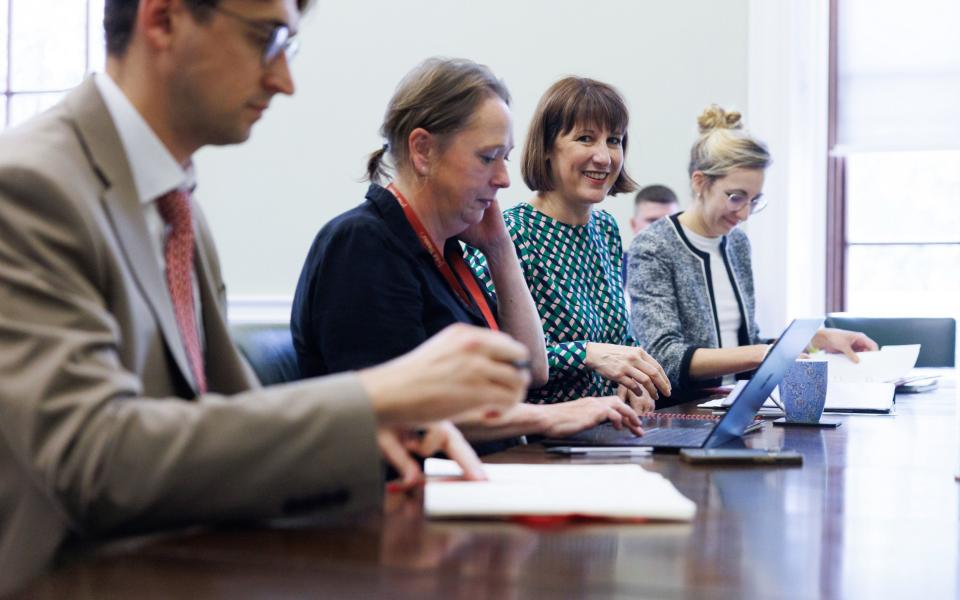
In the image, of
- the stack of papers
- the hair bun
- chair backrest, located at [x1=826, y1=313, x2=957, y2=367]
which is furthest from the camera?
chair backrest, located at [x1=826, y1=313, x2=957, y2=367]

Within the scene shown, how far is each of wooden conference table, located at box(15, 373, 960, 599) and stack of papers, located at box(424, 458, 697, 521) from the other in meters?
0.02

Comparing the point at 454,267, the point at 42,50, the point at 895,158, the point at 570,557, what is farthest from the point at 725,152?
the point at 42,50

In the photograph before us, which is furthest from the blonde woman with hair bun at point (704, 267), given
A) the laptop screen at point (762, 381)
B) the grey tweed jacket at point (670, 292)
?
the laptop screen at point (762, 381)

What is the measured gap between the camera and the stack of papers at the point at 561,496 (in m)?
1.02

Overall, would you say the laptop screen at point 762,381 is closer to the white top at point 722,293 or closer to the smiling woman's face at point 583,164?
the smiling woman's face at point 583,164

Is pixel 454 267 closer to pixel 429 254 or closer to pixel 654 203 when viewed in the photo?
pixel 429 254

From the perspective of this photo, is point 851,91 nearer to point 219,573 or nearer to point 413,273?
point 413,273

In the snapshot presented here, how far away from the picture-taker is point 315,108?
5.05 metres

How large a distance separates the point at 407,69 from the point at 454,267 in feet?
9.63

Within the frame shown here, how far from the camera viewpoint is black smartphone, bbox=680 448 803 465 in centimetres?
142

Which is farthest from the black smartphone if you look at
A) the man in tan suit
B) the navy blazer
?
the navy blazer

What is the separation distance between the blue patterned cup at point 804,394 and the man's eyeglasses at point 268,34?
3.66ft

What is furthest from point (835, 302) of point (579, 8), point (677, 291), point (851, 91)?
point (677, 291)

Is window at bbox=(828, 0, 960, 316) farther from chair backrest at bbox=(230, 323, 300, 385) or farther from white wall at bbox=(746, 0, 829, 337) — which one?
chair backrest at bbox=(230, 323, 300, 385)
